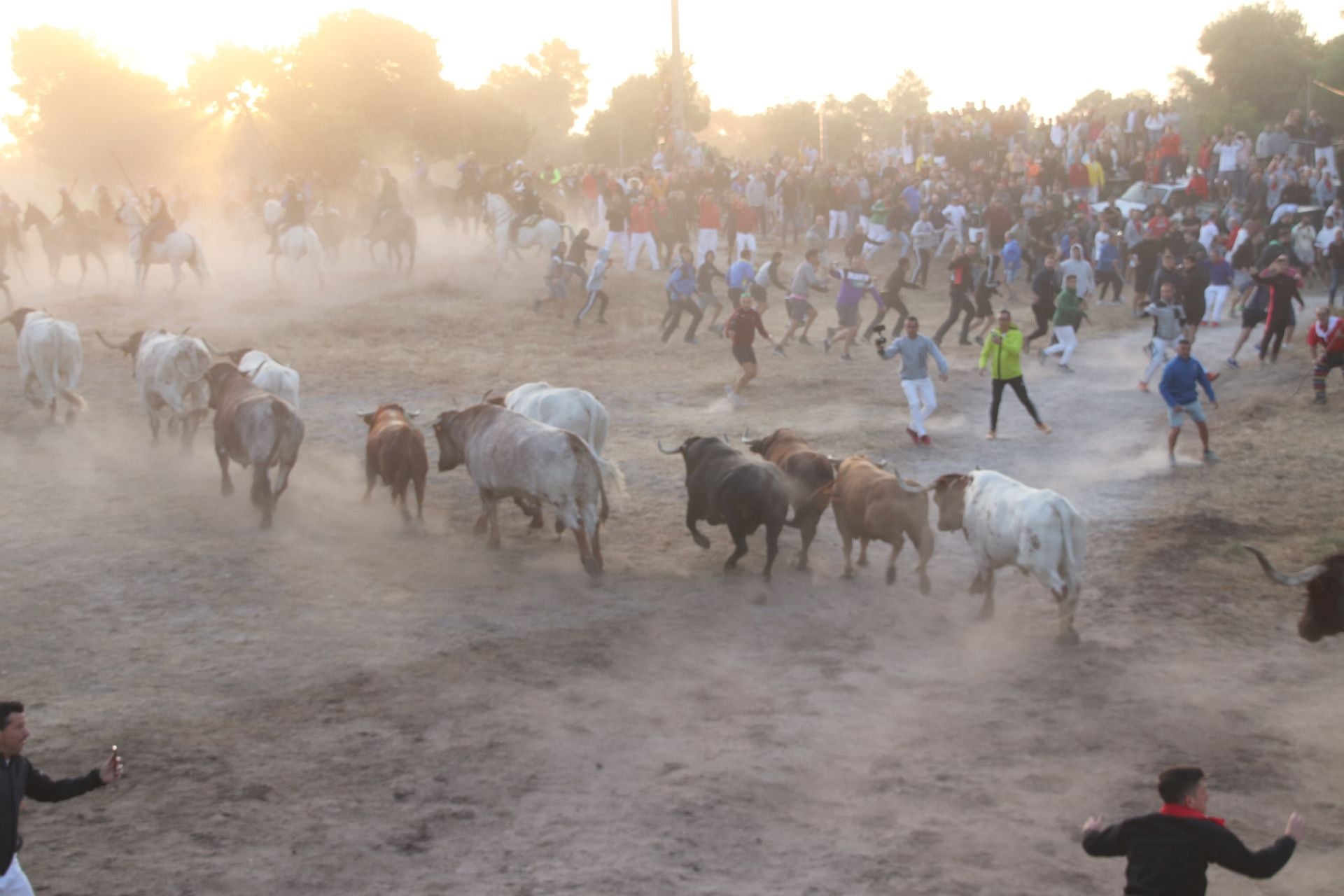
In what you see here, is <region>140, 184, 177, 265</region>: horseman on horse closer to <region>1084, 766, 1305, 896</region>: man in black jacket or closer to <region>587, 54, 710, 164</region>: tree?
<region>1084, 766, 1305, 896</region>: man in black jacket

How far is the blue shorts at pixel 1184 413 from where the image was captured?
16172mm

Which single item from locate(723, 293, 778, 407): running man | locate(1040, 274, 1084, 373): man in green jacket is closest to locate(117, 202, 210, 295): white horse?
locate(723, 293, 778, 407): running man

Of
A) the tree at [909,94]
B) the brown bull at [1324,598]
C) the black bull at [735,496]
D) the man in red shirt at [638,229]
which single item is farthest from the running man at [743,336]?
the tree at [909,94]

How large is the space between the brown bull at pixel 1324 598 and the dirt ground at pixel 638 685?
28.4 inches

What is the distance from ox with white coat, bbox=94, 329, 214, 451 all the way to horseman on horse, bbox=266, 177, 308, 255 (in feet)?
42.4

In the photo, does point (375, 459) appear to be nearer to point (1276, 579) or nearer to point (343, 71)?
point (1276, 579)

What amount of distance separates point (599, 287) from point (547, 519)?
1286 cm

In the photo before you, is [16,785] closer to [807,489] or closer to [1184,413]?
[807,489]

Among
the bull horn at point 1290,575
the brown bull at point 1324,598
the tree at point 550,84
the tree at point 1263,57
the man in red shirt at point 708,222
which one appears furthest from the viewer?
the tree at point 550,84

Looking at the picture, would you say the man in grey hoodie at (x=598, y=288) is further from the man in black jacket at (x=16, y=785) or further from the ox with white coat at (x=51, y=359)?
the man in black jacket at (x=16, y=785)

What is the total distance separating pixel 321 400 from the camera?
20344 mm

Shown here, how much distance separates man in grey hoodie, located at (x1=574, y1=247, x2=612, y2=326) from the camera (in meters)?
26.6

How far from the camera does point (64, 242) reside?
29125 millimetres

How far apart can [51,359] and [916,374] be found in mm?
12289
